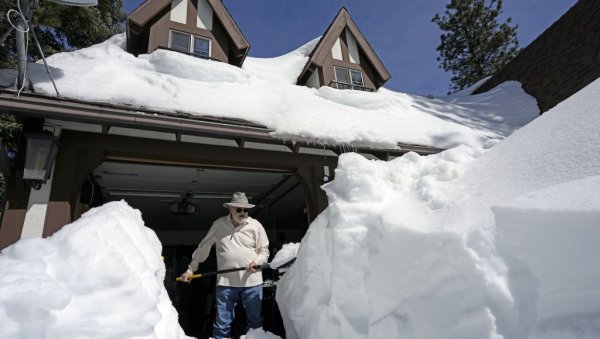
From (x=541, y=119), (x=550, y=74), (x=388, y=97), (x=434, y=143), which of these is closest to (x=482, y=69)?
(x=550, y=74)

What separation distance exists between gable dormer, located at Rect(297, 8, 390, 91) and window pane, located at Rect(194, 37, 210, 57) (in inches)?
94.9

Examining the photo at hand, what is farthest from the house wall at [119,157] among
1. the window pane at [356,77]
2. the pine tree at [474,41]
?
the pine tree at [474,41]

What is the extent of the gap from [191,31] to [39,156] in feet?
14.9

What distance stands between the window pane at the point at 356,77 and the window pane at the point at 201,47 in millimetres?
3708

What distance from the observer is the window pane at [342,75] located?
332 inches

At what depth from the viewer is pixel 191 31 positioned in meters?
7.09

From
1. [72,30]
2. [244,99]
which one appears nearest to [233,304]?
[244,99]

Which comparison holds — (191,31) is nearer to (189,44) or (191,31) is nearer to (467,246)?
(189,44)

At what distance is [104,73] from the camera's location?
4.74m

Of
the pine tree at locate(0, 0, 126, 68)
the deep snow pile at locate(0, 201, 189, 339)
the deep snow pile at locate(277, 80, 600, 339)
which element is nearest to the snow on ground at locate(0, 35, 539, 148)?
the deep snow pile at locate(277, 80, 600, 339)

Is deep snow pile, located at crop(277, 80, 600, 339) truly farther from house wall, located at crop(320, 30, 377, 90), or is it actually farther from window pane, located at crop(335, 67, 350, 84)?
window pane, located at crop(335, 67, 350, 84)

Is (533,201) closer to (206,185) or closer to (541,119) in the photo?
(541,119)

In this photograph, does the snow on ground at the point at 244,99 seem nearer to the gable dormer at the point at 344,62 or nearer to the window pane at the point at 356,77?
the gable dormer at the point at 344,62

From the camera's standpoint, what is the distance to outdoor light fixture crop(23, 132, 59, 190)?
11.6 feet
